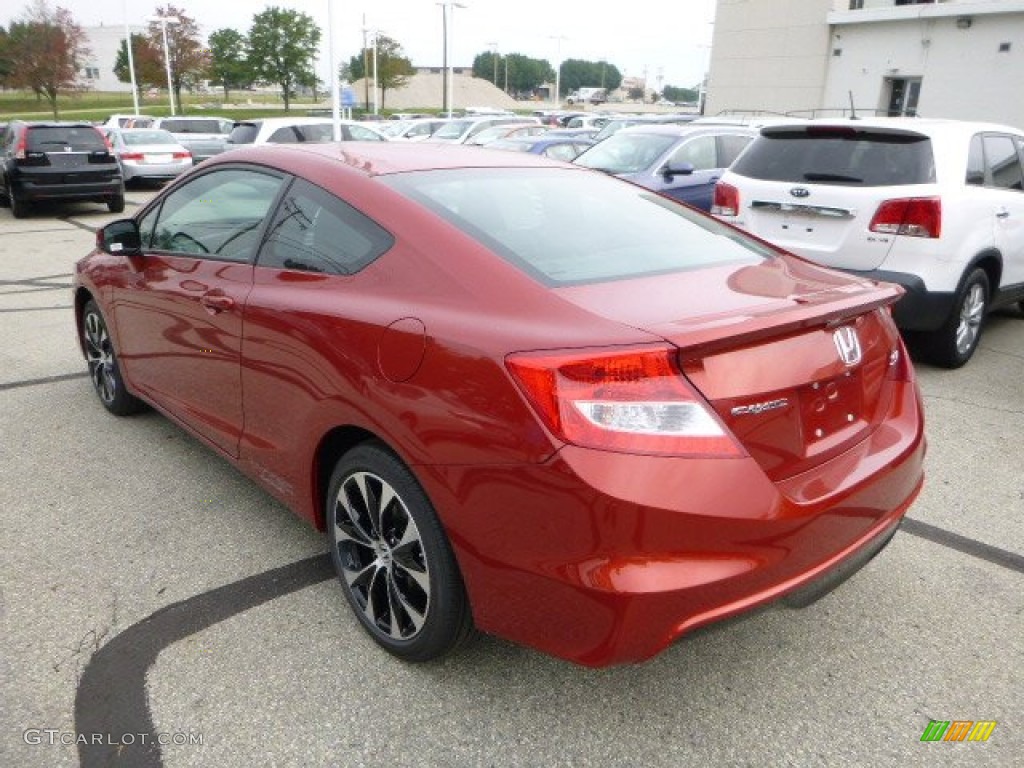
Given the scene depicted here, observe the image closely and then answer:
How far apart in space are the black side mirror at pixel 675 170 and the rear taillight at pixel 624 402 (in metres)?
7.61

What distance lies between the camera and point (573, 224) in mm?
2771

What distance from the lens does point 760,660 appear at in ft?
8.46

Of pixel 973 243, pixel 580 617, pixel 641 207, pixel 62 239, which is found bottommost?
pixel 62 239

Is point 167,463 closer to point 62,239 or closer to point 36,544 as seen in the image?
point 36,544

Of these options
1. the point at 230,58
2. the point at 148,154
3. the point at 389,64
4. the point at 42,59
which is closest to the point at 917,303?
the point at 148,154

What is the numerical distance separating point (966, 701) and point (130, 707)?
8.02 feet

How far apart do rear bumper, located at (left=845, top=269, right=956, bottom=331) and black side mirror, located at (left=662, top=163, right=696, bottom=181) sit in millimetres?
4022

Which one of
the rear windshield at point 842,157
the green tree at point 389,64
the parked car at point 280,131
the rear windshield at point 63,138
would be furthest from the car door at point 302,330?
the green tree at point 389,64

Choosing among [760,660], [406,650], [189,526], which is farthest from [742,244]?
[189,526]

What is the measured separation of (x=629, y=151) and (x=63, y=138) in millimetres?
10235

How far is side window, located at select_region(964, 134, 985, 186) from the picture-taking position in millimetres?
5543

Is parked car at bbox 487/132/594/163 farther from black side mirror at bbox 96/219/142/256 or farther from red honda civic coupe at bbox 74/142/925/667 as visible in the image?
red honda civic coupe at bbox 74/142/925/667

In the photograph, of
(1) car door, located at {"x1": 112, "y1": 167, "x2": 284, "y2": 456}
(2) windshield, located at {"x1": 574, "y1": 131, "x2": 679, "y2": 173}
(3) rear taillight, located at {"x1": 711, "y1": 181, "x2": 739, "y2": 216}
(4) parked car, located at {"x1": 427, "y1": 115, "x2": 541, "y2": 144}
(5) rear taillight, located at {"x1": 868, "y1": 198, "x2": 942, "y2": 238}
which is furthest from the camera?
(4) parked car, located at {"x1": 427, "y1": 115, "x2": 541, "y2": 144}

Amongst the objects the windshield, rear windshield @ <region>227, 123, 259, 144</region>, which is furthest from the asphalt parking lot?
rear windshield @ <region>227, 123, 259, 144</region>
